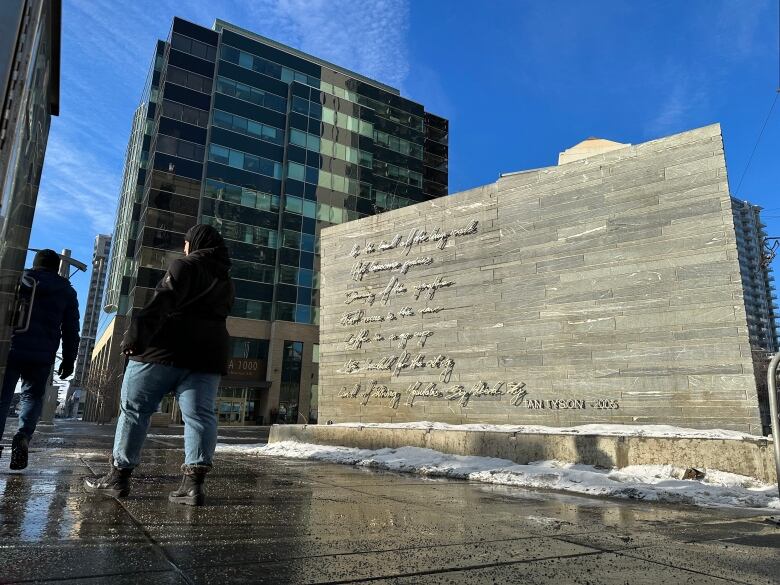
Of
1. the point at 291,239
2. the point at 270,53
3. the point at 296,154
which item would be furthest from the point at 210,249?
the point at 270,53

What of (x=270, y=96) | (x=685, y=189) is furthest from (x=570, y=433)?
(x=270, y=96)

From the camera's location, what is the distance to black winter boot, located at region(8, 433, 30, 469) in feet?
16.3

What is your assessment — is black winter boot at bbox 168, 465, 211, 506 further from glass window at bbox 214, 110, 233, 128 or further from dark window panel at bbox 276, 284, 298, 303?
glass window at bbox 214, 110, 233, 128

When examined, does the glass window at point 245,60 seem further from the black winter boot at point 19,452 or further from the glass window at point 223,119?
the black winter boot at point 19,452

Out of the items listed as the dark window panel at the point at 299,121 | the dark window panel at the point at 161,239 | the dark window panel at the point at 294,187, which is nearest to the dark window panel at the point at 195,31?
the dark window panel at the point at 299,121

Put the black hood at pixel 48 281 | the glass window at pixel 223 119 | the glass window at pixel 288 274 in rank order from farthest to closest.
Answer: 1. the glass window at pixel 223 119
2. the glass window at pixel 288 274
3. the black hood at pixel 48 281

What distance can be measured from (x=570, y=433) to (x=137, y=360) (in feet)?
19.6

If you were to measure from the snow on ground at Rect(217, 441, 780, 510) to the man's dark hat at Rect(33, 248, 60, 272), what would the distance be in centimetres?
506

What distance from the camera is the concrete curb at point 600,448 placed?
616cm

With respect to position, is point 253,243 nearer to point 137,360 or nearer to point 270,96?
point 270,96

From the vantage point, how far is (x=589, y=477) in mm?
6230

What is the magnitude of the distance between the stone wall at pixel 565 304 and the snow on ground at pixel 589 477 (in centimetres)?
253

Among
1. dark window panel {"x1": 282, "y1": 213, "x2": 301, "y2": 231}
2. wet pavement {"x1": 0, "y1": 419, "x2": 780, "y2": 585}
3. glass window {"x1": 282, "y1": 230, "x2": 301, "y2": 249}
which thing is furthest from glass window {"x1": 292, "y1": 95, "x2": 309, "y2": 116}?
wet pavement {"x1": 0, "y1": 419, "x2": 780, "y2": 585}

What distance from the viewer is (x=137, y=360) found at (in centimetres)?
384
